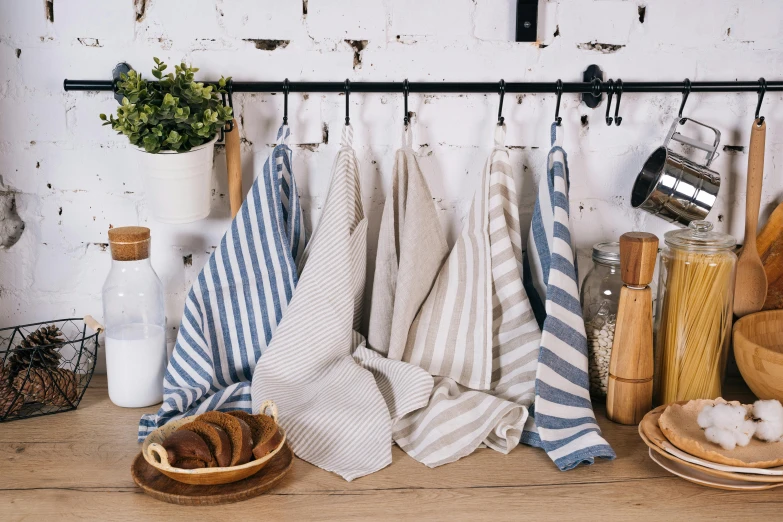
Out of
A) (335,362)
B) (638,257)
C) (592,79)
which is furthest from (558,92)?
(335,362)

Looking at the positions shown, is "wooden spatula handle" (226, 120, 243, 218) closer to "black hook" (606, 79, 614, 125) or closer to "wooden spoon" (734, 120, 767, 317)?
"black hook" (606, 79, 614, 125)

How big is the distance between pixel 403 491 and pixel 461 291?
345mm

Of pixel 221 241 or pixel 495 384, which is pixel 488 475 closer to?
pixel 495 384

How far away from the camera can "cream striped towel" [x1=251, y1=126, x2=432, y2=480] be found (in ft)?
3.25

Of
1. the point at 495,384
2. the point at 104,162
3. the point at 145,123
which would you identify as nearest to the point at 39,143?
the point at 104,162

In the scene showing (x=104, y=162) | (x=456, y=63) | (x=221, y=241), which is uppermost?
(x=456, y=63)

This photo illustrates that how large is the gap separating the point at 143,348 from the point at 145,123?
0.33m

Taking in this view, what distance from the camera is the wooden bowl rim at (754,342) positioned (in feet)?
3.26

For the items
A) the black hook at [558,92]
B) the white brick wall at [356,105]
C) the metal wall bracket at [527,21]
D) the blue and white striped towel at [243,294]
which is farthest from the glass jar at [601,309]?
the blue and white striped towel at [243,294]

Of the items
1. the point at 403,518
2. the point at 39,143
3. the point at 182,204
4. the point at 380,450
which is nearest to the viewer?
the point at 403,518

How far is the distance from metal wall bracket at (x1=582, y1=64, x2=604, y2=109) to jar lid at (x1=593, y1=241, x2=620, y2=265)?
0.73 ft

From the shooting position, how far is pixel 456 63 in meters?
1.15

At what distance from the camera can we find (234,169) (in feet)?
3.77

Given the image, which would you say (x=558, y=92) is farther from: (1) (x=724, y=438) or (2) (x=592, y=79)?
(1) (x=724, y=438)
